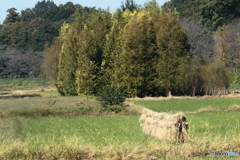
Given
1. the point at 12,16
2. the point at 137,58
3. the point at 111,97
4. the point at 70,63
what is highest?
the point at 12,16

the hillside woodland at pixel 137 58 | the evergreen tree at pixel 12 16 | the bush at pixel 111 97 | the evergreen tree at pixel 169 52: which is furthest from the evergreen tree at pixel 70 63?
the evergreen tree at pixel 12 16

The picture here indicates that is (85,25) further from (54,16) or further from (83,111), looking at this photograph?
(54,16)

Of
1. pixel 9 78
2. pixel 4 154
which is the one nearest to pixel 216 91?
pixel 4 154

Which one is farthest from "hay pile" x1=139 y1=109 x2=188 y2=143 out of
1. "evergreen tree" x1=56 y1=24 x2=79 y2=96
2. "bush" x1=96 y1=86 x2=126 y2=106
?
"evergreen tree" x1=56 y1=24 x2=79 y2=96

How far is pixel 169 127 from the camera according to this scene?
11.7 meters

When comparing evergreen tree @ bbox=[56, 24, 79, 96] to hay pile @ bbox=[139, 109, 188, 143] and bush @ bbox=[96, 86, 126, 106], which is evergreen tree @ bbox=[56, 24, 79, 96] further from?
hay pile @ bbox=[139, 109, 188, 143]

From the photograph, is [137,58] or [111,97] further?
[137,58]

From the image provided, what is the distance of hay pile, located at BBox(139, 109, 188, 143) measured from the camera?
11609 mm

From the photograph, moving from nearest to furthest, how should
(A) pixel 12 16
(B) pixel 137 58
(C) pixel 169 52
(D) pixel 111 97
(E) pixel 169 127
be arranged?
(E) pixel 169 127, (D) pixel 111 97, (C) pixel 169 52, (B) pixel 137 58, (A) pixel 12 16

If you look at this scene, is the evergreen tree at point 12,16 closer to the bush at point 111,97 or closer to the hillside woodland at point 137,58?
the hillside woodland at point 137,58

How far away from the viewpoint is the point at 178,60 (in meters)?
40.9

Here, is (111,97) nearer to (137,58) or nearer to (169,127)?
(169,127)

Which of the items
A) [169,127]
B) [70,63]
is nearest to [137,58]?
[70,63]

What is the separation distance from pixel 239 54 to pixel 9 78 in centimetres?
4777
